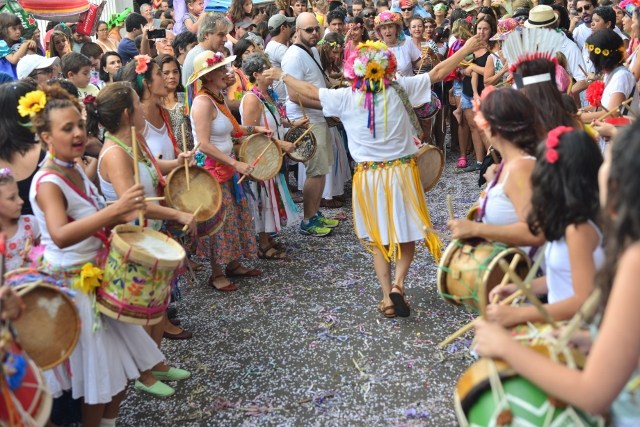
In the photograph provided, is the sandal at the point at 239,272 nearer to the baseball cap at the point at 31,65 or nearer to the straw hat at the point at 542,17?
the baseball cap at the point at 31,65

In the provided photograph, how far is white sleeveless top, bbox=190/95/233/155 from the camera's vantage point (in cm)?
508

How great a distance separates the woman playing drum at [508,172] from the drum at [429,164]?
180 cm

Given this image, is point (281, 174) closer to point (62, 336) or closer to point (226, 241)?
point (226, 241)

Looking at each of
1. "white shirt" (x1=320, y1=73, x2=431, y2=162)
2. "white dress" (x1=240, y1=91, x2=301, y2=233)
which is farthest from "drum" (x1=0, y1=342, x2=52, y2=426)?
"white dress" (x1=240, y1=91, x2=301, y2=233)

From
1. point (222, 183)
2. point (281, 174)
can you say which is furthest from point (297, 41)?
point (222, 183)

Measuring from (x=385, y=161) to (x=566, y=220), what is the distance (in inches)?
97.1

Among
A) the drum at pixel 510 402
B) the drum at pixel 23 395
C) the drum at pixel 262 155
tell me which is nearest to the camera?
the drum at pixel 510 402

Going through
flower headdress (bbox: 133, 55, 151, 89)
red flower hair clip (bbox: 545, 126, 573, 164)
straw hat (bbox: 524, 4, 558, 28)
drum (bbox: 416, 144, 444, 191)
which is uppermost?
red flower hair clip (bbox: 545, 126, 573, 164)

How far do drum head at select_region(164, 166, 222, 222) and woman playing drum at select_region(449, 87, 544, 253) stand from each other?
6.09 ft

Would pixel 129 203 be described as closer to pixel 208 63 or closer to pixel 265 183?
pixel 208 63

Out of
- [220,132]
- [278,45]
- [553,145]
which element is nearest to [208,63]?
[220,132]

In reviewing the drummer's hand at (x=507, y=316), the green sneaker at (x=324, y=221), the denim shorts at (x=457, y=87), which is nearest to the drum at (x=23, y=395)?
the drummer's hand at (x=507, y=316)

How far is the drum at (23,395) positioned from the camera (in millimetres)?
2029

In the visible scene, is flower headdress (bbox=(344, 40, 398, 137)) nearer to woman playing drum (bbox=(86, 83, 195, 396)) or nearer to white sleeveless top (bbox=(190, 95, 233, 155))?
white sleeveless top (bbox=(190, 95, 233, 155))
